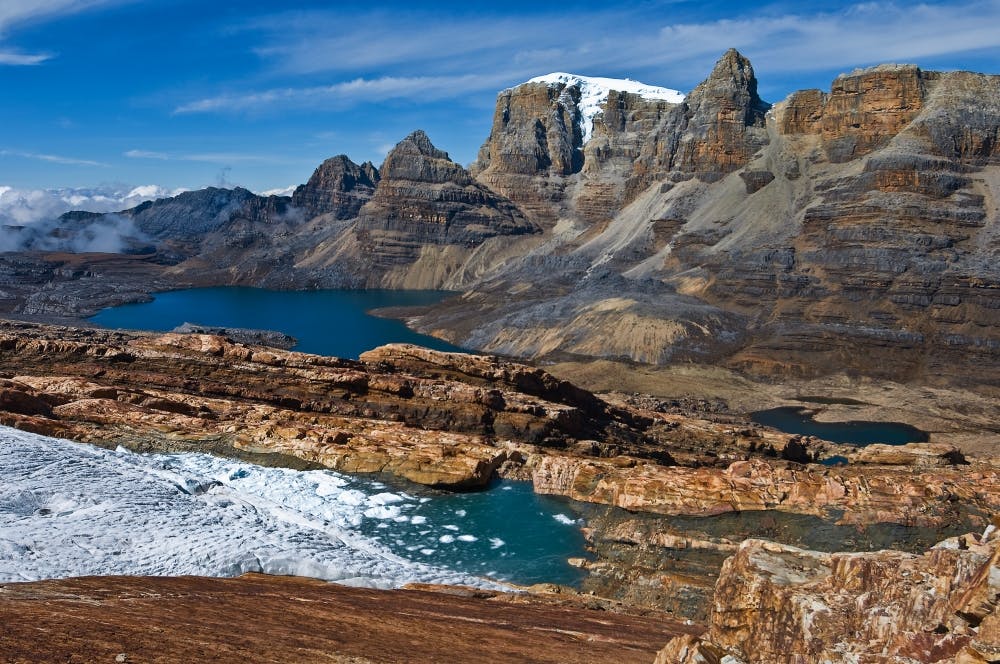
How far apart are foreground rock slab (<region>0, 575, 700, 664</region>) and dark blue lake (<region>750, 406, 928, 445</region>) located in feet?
249

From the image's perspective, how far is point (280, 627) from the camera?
48.8ft

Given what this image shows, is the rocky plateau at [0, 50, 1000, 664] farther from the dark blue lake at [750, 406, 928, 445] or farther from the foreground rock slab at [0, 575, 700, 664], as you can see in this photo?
the dark blue lake at [750, 406, 928, 445]

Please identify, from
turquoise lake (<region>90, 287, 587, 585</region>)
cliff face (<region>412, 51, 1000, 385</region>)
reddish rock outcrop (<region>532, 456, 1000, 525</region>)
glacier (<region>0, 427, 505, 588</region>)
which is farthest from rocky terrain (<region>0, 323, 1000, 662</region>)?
cliff face (<region>412, 51, 1000, 385</region>)

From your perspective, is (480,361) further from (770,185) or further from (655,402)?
(770,185)

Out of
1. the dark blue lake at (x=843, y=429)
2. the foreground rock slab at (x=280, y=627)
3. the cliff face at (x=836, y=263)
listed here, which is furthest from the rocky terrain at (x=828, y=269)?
the foreground rock slab at (x=280, y=627)

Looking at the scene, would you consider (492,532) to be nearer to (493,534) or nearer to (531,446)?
(493,534)

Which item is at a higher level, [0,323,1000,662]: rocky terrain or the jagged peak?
the jagged peak

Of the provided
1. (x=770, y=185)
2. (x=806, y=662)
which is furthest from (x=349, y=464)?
(x=770, y=185)

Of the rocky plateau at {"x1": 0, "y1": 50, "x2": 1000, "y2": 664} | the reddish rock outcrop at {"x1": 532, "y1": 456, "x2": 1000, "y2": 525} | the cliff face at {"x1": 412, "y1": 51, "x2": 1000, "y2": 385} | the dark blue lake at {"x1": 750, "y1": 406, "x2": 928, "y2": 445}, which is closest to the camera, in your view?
the rocky plateau at {"x1": 0, "y1": 50, "x2": 1000, "y2": 664}

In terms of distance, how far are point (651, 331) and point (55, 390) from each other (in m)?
102

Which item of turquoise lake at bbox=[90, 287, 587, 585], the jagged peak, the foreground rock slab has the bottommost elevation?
turquoise lake at bbox=[90, 287, 587, 585]

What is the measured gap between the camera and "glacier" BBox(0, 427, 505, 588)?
22469mm

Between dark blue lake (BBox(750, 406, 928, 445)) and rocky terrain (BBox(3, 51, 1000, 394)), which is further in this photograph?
rocky terrain (BBox(3, 51, 1000, 394))

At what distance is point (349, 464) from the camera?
117 feet
